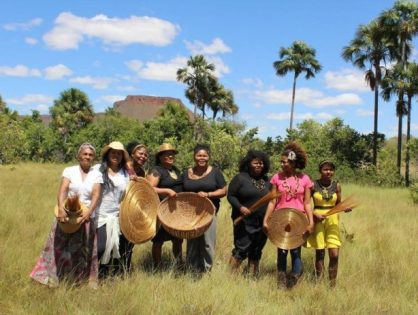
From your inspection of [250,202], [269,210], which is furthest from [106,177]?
[269,210]

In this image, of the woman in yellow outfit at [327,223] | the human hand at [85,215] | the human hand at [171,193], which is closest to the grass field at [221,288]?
the woman in yellow outfit at [327,223]

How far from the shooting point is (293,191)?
5352mm

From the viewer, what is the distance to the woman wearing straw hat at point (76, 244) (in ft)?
15.5

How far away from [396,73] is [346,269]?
2504 centimetres

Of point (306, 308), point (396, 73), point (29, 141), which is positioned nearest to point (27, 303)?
point (306, 308)

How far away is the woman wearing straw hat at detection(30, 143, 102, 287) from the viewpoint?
473 cm

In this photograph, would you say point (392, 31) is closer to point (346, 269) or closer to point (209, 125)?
point (209, 125)

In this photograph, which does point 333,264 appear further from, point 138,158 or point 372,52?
point 372,52

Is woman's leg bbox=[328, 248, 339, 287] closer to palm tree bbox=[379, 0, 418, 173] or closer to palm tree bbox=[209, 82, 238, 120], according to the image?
palm tree bbox=[379, 0, 418, 173]

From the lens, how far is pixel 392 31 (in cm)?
2922

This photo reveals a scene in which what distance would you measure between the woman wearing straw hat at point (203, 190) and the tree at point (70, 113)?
107ft

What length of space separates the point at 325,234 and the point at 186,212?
1624mm

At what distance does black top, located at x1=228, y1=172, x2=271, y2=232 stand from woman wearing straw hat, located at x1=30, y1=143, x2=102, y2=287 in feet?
5.44

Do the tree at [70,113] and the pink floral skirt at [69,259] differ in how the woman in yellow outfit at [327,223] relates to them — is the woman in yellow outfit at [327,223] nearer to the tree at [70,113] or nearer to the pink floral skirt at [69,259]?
the pink floral skirt at [69,259]
